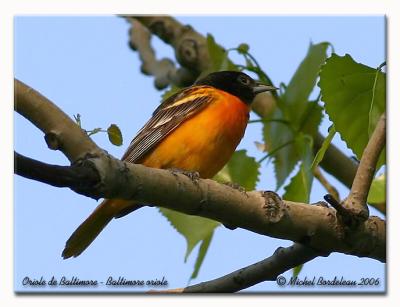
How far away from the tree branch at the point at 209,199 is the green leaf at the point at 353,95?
290mm

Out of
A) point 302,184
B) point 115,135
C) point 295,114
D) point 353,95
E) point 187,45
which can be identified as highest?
point 187,45

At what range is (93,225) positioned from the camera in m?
3.42

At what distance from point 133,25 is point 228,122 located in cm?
206

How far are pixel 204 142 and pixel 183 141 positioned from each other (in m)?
0.08

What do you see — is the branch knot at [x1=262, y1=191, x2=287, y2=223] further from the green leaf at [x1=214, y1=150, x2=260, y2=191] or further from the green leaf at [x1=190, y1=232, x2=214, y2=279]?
the green leaf at [x1=214, y1=150, x2=260, y2=191]

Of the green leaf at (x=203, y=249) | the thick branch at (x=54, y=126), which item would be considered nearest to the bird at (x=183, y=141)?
the green leaf at (x=203, y=249)

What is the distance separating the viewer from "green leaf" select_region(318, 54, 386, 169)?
2727 millimetres

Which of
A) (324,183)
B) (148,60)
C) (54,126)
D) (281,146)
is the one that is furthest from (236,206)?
(148,60)

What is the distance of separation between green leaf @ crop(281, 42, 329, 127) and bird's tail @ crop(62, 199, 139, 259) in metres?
0.82

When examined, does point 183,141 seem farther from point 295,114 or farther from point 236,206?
point 236,206

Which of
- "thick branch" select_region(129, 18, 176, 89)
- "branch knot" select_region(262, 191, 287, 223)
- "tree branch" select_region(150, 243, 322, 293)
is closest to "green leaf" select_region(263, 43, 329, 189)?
"tree branch" select_region(150, 243, 322, 293)

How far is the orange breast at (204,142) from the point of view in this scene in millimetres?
3332

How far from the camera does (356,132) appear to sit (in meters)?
2.73

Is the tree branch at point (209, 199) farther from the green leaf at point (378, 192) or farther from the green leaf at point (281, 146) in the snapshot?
the green leaf at point (281, 146)
